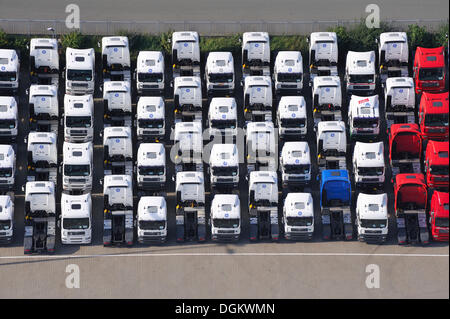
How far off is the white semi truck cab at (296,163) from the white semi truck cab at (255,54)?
9.33 metres

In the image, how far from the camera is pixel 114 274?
131m

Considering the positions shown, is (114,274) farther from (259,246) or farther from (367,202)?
(367,202)

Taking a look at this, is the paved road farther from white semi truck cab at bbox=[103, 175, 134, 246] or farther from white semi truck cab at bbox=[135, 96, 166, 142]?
white semi truck cab at bbox=[103, 175, 134, 246]

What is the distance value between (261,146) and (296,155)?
3183 mm

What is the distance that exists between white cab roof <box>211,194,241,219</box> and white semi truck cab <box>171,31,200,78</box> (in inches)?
557

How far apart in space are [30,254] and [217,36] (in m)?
26.3

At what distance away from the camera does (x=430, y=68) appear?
140625mm

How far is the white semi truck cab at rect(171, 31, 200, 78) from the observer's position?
14130 centimetres

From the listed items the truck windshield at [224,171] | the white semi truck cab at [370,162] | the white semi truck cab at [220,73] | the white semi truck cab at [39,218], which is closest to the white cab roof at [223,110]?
the white semi truck cab at [220,73]

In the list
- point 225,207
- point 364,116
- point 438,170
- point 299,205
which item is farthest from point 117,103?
point 438,170

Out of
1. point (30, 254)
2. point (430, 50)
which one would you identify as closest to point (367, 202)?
point (430, 50)

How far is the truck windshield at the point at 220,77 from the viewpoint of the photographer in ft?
458

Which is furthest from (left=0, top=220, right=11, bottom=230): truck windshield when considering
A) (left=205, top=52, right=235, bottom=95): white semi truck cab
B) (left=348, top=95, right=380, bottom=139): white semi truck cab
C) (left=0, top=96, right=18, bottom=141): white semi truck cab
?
(left=348, top=95, right=380, bottom=139): white semi truck cab

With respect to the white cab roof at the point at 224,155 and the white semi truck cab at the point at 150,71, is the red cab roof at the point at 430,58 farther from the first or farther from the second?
the white semi truck cab at the point at 150,71
